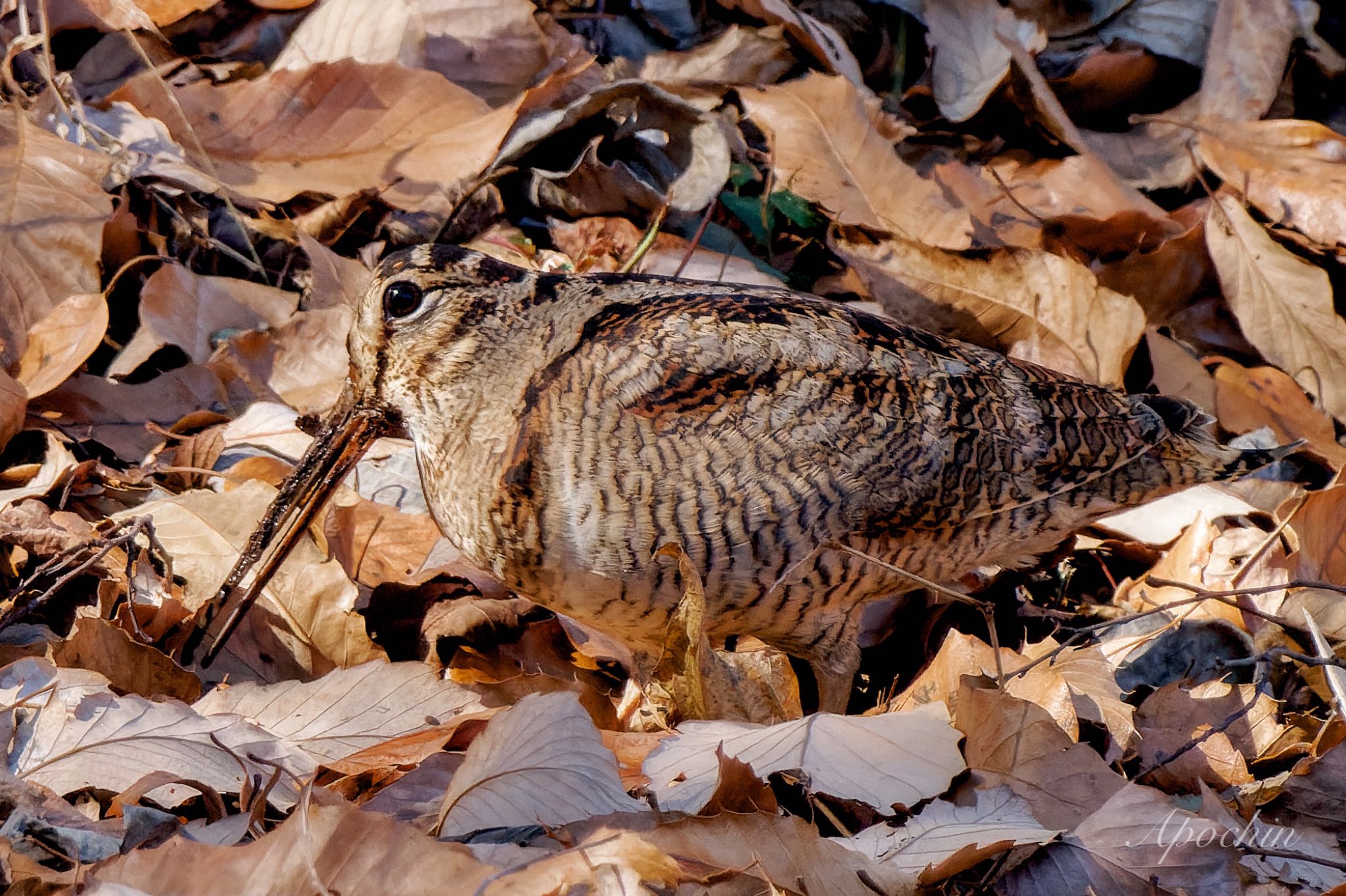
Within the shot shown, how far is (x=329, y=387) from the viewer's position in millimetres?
3680

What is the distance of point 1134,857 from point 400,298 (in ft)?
5.82

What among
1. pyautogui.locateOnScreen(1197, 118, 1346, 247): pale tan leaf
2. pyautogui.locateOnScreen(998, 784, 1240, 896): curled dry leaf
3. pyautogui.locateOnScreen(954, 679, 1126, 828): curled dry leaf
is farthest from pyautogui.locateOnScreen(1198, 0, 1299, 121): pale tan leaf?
pyautogui.locateOnScreen(998, 784, 1240, 896): curled dry leaf

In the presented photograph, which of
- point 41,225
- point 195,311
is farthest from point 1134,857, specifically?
point 41,225

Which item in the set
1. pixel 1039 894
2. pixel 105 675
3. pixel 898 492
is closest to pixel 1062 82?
pixel 898 492

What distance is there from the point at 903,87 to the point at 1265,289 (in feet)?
4.61

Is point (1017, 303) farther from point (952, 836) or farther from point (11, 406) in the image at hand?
point (11, 406)

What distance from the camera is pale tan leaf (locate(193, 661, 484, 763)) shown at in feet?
7.95

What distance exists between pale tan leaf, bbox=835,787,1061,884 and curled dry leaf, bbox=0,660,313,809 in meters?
0.99

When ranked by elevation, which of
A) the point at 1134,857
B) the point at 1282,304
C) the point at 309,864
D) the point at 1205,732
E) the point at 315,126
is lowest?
the point at 1205,732

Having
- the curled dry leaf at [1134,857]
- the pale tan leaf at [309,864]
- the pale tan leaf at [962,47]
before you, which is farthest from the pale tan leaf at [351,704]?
the pale tan leaf at [962,47]

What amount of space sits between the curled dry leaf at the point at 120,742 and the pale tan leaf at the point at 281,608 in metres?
0.44

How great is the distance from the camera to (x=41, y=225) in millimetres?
3494

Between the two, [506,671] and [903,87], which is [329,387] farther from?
[903,87]

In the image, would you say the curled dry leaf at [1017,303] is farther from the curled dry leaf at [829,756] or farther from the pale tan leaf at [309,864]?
the pale tan leaf at [309,864]
